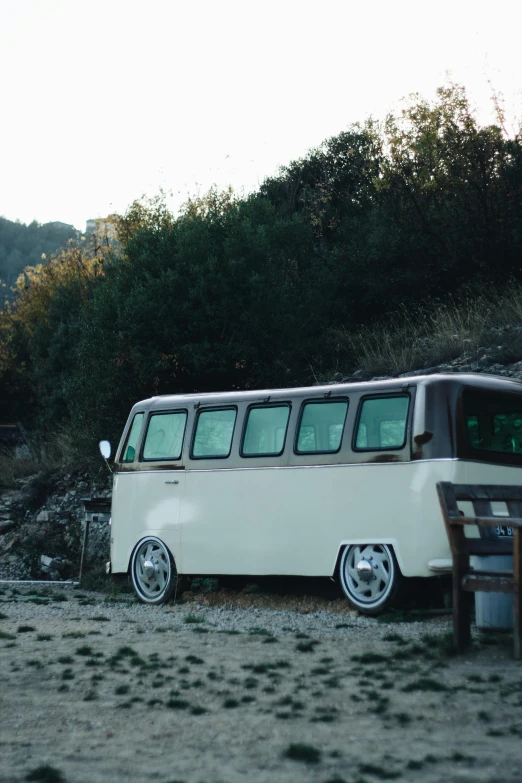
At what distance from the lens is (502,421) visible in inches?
446

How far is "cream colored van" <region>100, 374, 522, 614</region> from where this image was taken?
35.7 ft

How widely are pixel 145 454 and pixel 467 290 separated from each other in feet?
46.8

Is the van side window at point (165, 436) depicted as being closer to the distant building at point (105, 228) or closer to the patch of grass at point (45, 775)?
the patch of grass at point (45, 775)

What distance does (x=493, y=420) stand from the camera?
1121cm

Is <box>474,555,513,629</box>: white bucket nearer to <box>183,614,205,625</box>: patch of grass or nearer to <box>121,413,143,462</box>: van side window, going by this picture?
<box>183,614,205,625</box>: patch of grass

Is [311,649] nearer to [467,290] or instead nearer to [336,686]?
[336,686]

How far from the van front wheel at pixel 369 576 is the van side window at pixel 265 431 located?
64.2 inches

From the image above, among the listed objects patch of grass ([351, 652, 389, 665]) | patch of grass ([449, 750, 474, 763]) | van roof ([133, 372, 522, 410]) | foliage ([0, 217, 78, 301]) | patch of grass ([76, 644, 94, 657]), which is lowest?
patch of grass ([449, 750, 474, 763])

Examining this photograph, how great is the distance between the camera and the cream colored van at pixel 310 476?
1088cm

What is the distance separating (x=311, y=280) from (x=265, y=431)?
685 inches

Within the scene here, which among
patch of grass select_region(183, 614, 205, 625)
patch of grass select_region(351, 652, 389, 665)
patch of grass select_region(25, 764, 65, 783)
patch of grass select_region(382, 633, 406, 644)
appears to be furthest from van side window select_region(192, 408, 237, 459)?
patch of grass select_region(25, 764, 65, 783)

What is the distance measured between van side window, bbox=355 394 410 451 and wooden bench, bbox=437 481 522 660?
2.72 metres

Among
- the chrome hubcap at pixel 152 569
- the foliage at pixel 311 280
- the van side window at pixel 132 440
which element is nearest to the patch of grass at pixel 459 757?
the chrome hubcap at pixel 152 569

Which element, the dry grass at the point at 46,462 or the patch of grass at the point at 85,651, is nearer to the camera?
the patch of grass at the point at 85,651
